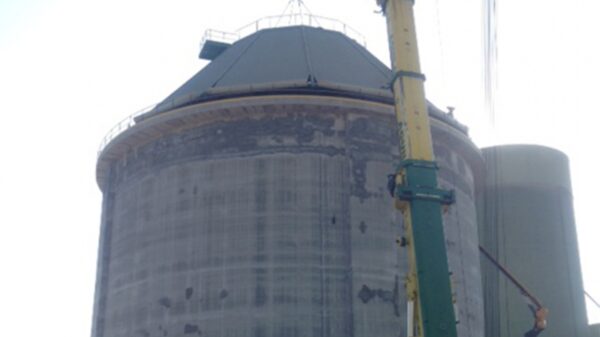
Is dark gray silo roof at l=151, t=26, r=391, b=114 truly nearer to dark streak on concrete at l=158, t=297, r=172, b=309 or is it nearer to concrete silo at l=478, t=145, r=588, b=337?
dark streak on concrete at l=158, t=297, r=172, b=309

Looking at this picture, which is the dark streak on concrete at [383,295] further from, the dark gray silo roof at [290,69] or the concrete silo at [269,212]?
the dark gray silo roof at [290,69]

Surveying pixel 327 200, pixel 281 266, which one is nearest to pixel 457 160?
pixel 327 200

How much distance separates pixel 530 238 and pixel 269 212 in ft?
53.2

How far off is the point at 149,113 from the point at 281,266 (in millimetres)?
9787

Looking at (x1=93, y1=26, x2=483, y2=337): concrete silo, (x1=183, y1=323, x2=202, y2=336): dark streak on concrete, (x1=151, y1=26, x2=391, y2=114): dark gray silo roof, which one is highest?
(x1=151, y1=26, x2=391, y2=114): dark gray silo roof

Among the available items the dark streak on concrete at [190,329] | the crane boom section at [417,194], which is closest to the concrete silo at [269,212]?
the dark streak on concrete at [190,329]

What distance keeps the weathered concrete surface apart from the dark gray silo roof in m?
0.99

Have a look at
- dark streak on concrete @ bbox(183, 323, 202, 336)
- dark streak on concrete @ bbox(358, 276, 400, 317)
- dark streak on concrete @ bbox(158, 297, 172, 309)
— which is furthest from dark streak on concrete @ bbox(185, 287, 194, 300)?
dark streak on concrete @ bbox(358, 276, 400, 317)

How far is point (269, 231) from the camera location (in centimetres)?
2902

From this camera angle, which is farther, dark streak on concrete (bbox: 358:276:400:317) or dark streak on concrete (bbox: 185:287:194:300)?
dark streak on concrete (bbox: 185:287:194:300)

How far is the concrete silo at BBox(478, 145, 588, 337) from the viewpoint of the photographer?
38.4 metres

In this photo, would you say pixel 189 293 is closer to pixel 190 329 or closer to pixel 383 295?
pixel 190 329

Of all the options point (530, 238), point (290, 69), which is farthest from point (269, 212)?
point (530, 238)

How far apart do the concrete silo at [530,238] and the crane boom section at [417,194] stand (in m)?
16.5
